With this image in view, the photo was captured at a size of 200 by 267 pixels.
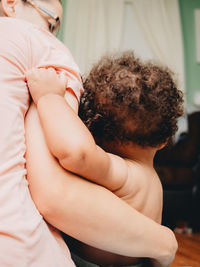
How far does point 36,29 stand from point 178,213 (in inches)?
88.5

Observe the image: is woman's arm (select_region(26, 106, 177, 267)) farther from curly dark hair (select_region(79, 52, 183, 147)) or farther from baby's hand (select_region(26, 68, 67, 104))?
curly dark hair (select_region(79, 52, 183, 147))

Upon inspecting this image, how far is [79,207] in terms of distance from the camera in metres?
0.49

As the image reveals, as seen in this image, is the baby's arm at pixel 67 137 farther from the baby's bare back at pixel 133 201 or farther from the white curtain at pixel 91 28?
the white curtain at pixel 91 28

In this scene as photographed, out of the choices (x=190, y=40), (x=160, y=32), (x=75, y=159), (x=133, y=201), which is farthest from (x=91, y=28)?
(x=75, y=159)

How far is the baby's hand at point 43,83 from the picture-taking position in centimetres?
56

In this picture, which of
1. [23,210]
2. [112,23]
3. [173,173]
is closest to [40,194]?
[23,210]

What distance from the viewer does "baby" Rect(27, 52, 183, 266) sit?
562 millimetres

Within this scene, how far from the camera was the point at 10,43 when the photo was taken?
1.82 feet

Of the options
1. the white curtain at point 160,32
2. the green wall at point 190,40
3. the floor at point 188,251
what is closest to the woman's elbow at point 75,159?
the floor at point 188,251

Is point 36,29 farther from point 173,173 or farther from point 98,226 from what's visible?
point 173,173

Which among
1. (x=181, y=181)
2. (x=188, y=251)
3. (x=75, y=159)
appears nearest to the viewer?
(x=75, y=159)

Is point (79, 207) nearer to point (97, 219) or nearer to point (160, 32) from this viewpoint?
point (97, 219)

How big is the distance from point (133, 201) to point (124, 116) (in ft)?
0.67

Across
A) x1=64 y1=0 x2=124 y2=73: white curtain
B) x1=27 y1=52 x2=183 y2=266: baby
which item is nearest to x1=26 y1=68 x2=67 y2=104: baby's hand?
x1=27 y1=52 x2=183 y2=266: baby
